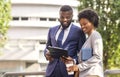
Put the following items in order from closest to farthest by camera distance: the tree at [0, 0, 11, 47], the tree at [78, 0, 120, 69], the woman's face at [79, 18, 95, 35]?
1. the woman's face at [79, 18, 95, 35]
2. the tree at [78, 0, 120, 69]
3. the tree at [0, 0, 11, 47]

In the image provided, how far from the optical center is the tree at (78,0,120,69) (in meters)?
23.9

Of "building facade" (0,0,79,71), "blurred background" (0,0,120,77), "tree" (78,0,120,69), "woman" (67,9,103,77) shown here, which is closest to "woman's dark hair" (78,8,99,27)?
"woman" (67,9,103,77)

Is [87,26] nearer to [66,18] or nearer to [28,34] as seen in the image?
[66,18]

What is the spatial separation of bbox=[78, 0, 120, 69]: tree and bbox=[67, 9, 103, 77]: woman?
18.9 m

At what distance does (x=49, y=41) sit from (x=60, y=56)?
345 millimetres

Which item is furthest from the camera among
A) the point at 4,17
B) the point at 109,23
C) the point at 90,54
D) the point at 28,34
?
the point at 28,34

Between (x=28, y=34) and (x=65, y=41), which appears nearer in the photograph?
(x=65, y=41)

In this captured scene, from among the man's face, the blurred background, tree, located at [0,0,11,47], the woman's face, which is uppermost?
the man's face

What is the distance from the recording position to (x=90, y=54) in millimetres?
4543

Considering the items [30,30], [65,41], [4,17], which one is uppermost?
[65,41]

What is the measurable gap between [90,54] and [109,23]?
20380 mm

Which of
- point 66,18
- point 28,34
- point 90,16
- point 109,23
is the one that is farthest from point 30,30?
point 90,16

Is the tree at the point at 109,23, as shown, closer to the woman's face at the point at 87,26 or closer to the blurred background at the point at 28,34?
the blurred background at the point at 28,34

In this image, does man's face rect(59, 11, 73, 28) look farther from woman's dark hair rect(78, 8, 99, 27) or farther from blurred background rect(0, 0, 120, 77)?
blurred background rect(0, 0, 120, 77)
